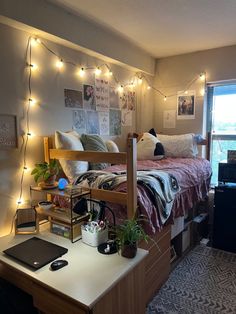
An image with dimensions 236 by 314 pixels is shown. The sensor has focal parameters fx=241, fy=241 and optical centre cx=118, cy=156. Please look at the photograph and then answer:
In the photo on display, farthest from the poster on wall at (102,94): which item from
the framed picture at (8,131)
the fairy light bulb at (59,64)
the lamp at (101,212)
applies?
the lamp at (101,212)

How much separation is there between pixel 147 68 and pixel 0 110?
7.33 ft

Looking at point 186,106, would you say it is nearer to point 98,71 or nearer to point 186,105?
point 186,105

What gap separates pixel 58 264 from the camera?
1.28 m

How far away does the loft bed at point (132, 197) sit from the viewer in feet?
4.88

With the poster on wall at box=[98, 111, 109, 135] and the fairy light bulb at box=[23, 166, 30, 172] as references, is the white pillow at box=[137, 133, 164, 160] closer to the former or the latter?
the poster on wall at box=[98, 111, 109, 135]

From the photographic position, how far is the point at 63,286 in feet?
3.71

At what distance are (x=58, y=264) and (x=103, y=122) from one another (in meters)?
1.81

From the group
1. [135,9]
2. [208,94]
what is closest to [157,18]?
[135,9]

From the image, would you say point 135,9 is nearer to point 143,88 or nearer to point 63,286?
point 143,88

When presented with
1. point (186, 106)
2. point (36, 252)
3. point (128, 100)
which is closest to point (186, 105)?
point (186, 106)

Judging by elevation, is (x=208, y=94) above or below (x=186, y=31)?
below

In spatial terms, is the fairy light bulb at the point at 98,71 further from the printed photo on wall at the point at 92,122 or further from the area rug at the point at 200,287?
the area rug at the point at 200,287

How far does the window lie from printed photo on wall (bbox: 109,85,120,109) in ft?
4.25

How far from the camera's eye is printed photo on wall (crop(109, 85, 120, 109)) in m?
2.90
